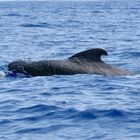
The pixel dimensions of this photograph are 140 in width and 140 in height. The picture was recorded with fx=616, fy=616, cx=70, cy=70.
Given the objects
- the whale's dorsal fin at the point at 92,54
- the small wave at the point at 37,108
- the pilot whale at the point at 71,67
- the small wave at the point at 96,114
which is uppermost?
the whale's dorsal fin at the point at 92,54

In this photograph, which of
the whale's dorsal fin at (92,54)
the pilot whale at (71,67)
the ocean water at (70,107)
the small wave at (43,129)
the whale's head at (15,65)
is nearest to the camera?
the ocean water at (70,107)

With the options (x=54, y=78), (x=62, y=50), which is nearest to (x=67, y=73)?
(x=54, y=78)

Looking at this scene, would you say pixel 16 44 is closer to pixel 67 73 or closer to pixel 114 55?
pixel 114 55

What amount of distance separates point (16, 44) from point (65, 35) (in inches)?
300

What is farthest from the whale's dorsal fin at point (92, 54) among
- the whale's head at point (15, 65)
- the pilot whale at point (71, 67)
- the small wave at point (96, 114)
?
the small wave at point (96, 114)

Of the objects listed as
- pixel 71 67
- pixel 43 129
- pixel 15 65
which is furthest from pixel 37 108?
pixel 15 65

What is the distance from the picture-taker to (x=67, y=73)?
18.9 metres

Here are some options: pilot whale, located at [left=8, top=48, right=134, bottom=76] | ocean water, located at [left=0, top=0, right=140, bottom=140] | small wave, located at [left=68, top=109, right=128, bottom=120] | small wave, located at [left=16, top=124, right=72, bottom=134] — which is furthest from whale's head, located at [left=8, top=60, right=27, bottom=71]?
small wave, located at [left=16, top=124, right=72, bottom=134]

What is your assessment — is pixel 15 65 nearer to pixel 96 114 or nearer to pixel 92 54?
pixel 92 54

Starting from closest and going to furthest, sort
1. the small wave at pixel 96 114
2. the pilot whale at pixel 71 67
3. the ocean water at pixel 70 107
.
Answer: the ocean water at pixel 70 107 → the small wave at pixel 96 114 → the pilot whale at pixel 71 67

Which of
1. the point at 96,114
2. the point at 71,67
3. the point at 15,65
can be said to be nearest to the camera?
the point at 96,114

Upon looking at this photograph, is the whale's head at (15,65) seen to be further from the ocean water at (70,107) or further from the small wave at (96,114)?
the small wave at (96,114)

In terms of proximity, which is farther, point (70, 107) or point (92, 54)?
point (92, 54)

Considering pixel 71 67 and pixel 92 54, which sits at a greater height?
pixel 92 54
